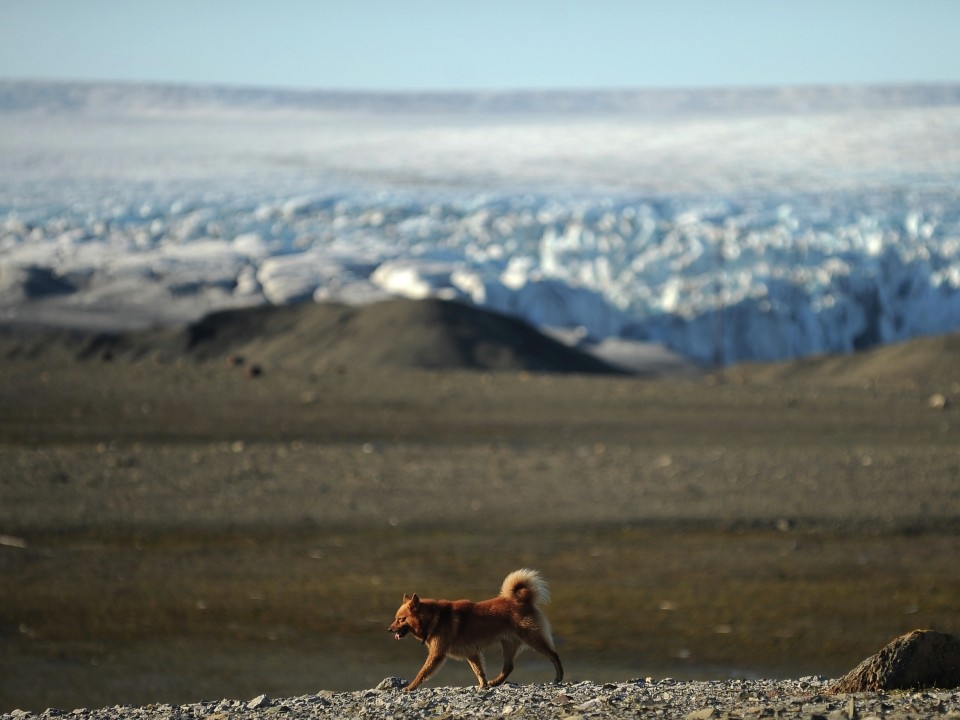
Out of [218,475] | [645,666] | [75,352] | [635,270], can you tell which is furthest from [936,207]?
[645,666]

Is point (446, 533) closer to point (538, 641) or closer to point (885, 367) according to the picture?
point (538, 641)

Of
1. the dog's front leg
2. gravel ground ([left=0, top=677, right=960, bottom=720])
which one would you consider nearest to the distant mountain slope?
gravel ground ([left=0, top=677, right=960, bottom=720])

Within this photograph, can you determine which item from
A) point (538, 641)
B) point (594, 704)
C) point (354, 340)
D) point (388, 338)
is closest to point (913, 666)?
point (594, 704)

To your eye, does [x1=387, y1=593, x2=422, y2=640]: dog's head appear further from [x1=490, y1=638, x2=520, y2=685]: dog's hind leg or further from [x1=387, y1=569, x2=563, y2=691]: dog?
[x1=490, y1=638, x2=520, y2=685]: dog's hind leg

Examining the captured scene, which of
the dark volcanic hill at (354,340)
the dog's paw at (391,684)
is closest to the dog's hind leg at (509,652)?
the dog's paw at (391,684)

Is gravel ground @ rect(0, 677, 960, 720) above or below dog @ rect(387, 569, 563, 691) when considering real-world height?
below
